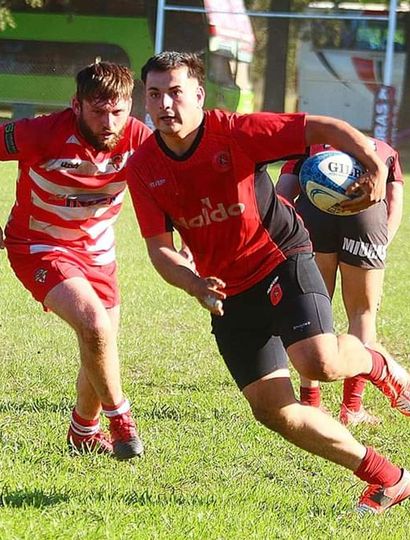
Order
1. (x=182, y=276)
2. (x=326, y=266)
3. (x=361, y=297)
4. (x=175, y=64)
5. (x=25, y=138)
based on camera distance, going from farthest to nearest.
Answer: (x=326, y=266) → (x=361, y=297) → (x=25, y=138) → (x=175, y=64) → (x=182, y=276)

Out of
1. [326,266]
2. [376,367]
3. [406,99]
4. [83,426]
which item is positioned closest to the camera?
[376,367]

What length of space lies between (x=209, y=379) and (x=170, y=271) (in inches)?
118

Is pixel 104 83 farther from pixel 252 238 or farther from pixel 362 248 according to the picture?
pixel 362 248

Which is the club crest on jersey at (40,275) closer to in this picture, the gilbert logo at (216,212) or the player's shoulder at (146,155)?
the player's shoulder at (146,155)

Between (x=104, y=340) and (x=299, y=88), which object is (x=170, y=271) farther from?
(x=299, y=88)

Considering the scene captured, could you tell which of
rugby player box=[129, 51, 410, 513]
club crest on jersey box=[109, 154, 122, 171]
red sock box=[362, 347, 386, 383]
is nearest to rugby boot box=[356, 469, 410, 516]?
rugby player box=[129, 51, 410, 513]

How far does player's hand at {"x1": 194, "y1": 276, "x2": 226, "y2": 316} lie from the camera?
4512 mm

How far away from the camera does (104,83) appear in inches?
217

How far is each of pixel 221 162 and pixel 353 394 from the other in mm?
2290

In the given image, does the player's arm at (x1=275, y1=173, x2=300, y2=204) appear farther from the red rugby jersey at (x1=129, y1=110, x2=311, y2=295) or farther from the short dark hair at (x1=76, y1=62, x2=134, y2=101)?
the red rugby jersey at (x1=129, y1=110, x2=311, y2=295)

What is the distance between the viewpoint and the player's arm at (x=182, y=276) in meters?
4.53

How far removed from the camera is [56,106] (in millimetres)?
27812

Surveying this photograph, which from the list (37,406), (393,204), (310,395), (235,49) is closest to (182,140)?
(393,204)

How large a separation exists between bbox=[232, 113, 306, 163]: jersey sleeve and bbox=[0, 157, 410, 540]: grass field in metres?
1.48
